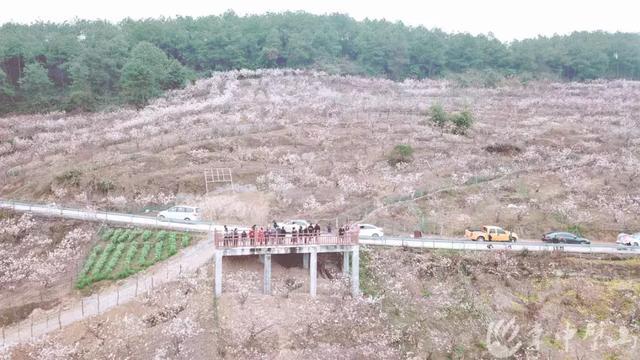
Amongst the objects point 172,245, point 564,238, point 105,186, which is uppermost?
point 105,186

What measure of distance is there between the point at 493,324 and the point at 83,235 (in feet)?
86.5

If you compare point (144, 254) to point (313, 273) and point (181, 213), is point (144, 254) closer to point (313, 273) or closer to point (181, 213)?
point (181, 213)

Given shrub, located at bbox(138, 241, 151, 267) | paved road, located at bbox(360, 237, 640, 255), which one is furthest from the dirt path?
paved road, located at bbox(360, 237, 640, 255)

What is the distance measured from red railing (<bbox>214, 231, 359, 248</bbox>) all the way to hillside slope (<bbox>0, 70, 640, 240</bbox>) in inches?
408

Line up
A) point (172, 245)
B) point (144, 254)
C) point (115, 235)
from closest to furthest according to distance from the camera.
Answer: point (144, 254), point (172, 245), point (115, 235)

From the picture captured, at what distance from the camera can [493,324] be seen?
107 feet

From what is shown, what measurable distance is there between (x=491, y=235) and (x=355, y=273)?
12.2 meters

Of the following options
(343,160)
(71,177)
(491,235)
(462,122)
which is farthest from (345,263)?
(462,122)

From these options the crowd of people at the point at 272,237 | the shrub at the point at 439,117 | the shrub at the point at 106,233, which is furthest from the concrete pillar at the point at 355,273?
the shrub at the point at 439,117

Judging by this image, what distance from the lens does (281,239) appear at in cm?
3341

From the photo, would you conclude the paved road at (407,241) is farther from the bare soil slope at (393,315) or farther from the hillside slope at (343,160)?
the hillside slope at (343,160)

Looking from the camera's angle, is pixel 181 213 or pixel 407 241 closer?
pixel 407 241

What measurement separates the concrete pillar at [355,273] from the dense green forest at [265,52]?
5717 centimetres

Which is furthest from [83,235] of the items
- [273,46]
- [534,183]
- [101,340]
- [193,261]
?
[273,46]
